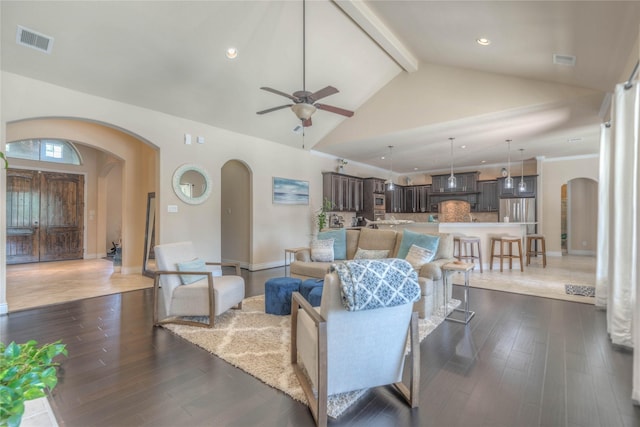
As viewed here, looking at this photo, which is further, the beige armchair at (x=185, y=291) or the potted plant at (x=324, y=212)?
the potted plant at (x=324, y=212)

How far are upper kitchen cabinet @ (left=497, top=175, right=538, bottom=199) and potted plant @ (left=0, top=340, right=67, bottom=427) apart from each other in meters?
10.6

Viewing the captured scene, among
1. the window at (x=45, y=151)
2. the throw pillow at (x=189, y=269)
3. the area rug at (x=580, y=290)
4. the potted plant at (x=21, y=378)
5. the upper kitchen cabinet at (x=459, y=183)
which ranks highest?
the window at (x=45, y=151)

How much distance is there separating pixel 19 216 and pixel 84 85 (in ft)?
18.8

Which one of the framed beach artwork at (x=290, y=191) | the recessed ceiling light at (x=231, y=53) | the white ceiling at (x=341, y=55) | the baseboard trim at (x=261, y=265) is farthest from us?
the framed beach artwork at (x=290, y=191)

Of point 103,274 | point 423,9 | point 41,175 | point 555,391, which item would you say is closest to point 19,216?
point 41,175

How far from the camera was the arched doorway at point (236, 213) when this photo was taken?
6816 millimetres

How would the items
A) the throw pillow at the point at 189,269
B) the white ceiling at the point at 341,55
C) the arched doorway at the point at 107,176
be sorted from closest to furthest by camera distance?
1. the white ceiling at the point at 341,55
2. the throw pillow at the point at 189,269
3. the arched doorway at the point at 107,176

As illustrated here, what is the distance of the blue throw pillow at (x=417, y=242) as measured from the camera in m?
4.02

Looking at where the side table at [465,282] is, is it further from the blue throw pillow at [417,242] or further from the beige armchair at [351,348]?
the beige armchair at [351,348]

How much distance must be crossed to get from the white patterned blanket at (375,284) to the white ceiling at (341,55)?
2.92 m

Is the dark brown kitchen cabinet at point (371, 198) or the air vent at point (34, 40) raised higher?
the air vent at point (34, 40)

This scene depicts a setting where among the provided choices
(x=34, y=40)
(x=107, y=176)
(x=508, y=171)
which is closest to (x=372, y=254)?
(x=34, y=40)

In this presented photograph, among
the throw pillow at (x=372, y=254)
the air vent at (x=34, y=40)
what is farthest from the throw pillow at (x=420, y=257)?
the air vent at (x=34, y=40)

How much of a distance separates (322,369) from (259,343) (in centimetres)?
134
